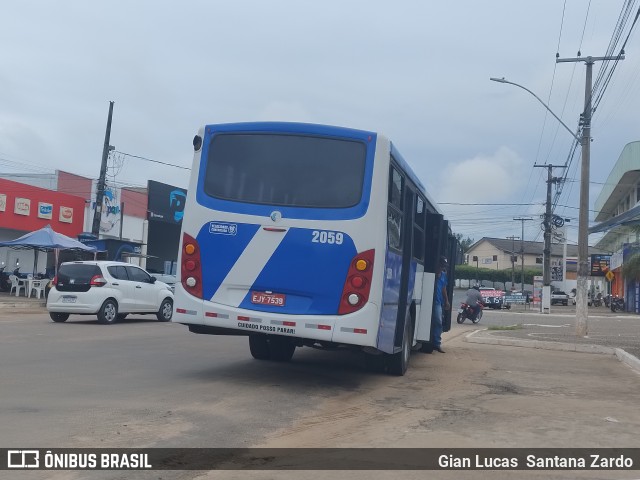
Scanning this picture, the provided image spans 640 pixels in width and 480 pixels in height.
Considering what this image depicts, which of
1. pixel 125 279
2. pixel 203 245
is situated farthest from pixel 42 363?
pixel 125 279

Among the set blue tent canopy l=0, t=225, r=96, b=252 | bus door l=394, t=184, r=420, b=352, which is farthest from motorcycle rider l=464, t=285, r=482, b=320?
bus door l=394, t=184, r=420, b=352

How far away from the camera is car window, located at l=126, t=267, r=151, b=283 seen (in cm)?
2181

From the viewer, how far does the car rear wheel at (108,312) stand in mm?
20562

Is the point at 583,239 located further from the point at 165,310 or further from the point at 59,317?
the point at 59,317

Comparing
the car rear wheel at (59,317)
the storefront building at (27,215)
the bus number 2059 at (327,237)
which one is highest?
the storefront building at (27,215)

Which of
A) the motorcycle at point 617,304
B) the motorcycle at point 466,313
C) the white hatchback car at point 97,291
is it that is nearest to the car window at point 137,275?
the white hatchback car at point 97,291

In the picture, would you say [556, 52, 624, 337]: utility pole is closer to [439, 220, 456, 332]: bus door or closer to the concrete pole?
the concrete pole

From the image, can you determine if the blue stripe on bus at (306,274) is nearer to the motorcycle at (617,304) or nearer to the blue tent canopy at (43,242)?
the blue tent canopy at (43,242)

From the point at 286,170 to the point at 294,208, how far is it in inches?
21.1

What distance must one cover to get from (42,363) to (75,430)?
516 cm

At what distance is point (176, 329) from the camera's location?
2053cm

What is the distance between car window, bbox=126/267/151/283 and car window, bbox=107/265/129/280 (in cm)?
25

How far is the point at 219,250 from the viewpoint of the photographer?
10133 mm

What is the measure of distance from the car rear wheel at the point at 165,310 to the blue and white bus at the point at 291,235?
13020 millimetres
